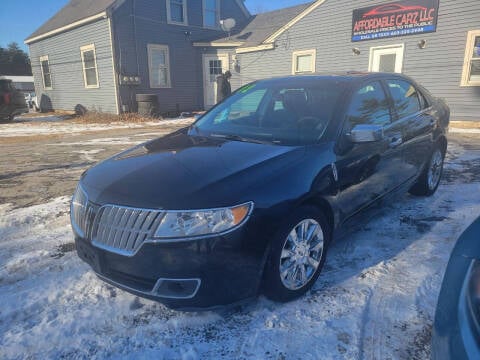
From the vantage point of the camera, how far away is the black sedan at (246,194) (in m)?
2.04

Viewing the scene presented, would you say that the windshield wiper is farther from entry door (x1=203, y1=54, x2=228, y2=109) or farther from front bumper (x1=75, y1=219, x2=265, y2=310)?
entry door (x1=203, y1=54, x2=228, y2=109)

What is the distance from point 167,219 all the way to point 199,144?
1070 millimetres

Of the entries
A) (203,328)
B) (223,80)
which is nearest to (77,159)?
(203,328)

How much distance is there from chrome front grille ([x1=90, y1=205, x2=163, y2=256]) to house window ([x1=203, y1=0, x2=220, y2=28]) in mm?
17683

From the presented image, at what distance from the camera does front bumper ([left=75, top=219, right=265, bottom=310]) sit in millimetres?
2014

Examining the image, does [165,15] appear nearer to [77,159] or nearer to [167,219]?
[77,159]

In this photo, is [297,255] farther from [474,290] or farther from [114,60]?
[114,60]

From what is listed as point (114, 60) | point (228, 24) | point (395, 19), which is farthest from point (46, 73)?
point (395, 19)

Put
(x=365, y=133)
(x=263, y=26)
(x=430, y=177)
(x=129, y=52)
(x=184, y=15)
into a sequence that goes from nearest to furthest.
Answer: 1. (x=365, y=133)
2. (x=430, y=177)
3. (x=129, y=52)
4. (x=184, y=15)
5. (x=263, y=26)

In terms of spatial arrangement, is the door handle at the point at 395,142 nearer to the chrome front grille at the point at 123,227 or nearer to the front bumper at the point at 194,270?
the front bumper at the point at 194,270

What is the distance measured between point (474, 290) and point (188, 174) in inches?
63.3

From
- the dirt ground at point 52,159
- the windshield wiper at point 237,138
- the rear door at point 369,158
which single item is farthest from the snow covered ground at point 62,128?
the rear door at point 369,158

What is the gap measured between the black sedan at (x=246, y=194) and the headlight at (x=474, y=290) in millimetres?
1060

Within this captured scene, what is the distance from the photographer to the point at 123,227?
2115 millimetres
